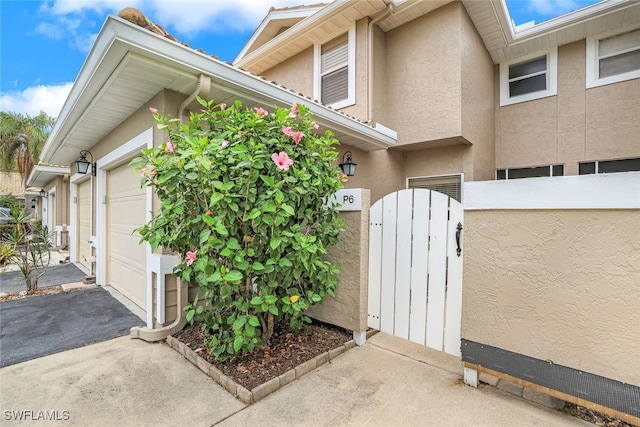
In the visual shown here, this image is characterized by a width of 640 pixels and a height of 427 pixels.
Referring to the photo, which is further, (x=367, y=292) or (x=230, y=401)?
(x=367, y=292)

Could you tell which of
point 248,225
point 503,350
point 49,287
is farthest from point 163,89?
point 49,287

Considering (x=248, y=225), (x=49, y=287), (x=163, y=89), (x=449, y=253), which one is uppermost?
(x=163, y=89)

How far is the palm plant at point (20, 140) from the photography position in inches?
701

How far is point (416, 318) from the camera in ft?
11.6

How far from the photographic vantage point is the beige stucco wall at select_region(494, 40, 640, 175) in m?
6.75

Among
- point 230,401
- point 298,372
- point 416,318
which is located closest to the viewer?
point 230,401

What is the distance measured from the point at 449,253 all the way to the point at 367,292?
4.04 feet

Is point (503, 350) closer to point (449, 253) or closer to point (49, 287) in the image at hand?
point (449, 253)

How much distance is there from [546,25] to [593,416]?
821cm

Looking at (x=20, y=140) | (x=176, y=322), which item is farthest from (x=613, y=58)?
(x=20, y=140)

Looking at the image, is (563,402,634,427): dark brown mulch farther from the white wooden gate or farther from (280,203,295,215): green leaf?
(280,203,295,215): green leaf

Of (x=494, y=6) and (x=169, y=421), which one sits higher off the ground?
(x=494, y=6)

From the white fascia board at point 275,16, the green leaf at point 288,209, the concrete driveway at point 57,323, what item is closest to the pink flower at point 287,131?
the green leaf at point 288,209

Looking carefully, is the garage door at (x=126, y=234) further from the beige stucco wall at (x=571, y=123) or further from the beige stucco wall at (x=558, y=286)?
the beige stucco wall at (x=571, y=123)
